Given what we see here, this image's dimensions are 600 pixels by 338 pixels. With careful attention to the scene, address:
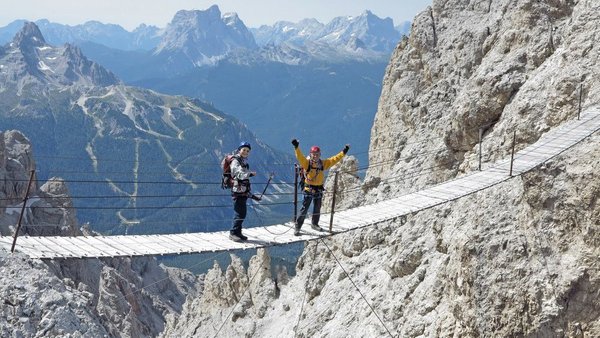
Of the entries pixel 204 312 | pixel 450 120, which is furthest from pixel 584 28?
pixel 204 312

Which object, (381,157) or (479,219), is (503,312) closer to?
(479,219)

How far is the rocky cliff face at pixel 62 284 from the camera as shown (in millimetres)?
9703

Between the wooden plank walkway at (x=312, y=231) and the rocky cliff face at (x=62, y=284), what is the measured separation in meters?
0.76

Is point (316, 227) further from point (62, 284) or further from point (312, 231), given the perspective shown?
point (62, 284)

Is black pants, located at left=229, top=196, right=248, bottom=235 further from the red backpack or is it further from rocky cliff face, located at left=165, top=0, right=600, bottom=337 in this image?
rocky cliff face, located at left=165, top=0, right=600, bottom=337

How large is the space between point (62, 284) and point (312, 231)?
754 cm

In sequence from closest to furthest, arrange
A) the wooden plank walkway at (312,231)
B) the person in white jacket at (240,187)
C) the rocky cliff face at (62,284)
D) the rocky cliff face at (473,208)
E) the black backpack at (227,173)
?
the rocky cliff face at (62,284)
the wooden plank walkway at (312,231)
the person in white jacket at (240,187)
the black backpack at (227,173)
the rocky cliff face at (473,208)

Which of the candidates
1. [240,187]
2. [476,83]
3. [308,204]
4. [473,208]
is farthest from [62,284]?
[476,83]

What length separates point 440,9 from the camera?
3731 cm

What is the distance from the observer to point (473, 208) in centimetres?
2022

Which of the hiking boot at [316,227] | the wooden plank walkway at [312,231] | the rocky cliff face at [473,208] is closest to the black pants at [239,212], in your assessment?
the wooden plank walkway at [312,231]

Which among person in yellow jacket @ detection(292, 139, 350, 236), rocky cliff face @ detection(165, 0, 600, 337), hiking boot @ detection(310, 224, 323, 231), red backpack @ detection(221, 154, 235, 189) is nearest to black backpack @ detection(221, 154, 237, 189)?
red backpack @ detection(221, 154, 235, 189)

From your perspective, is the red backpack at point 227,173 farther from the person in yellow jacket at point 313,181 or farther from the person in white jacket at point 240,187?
the person in yellow jacket at point 313,181

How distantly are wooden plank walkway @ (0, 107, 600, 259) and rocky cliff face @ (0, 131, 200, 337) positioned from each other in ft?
2.50
